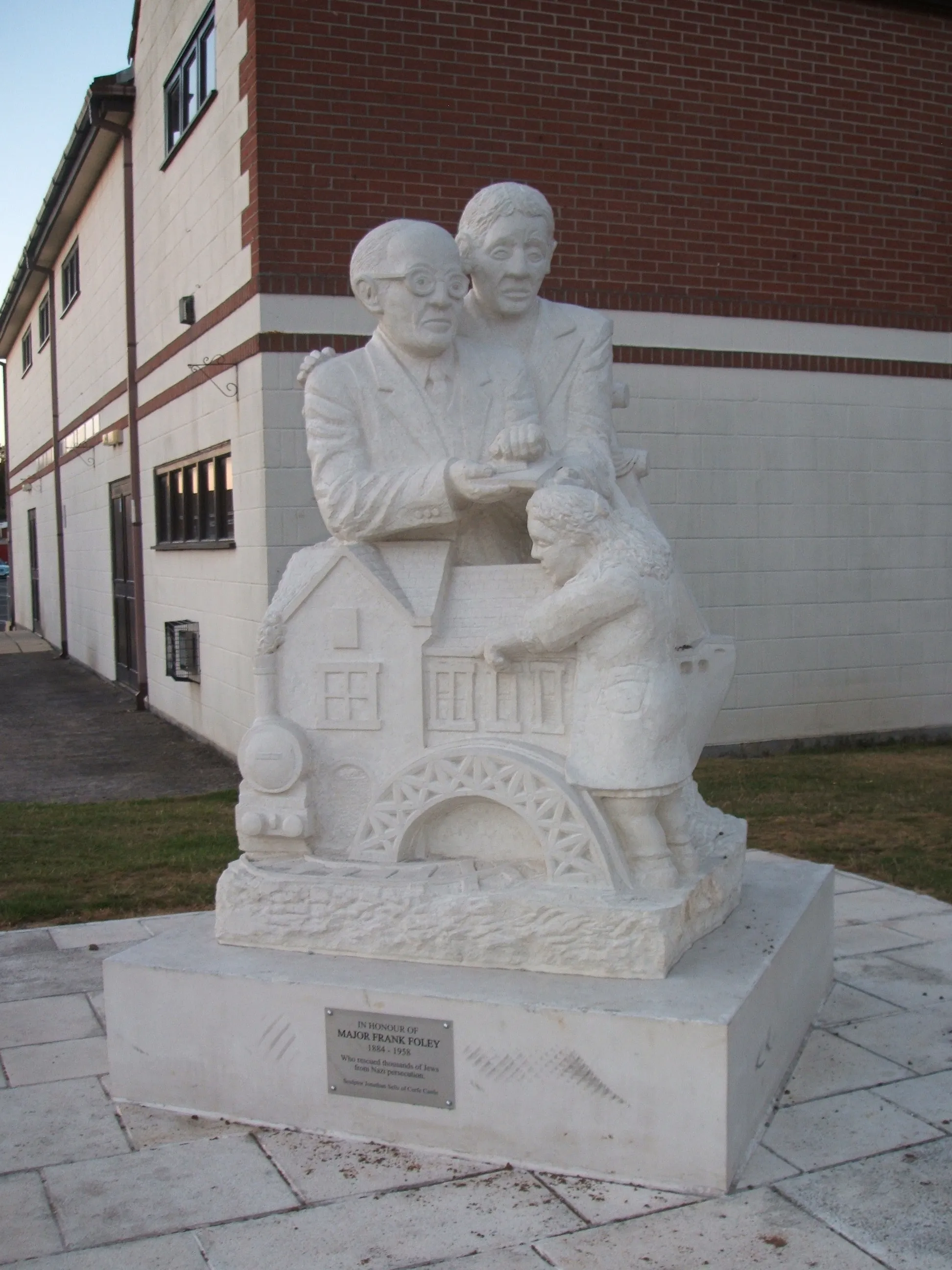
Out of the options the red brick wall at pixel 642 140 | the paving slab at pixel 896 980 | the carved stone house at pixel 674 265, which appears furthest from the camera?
the carved stone house at pixel 674 265

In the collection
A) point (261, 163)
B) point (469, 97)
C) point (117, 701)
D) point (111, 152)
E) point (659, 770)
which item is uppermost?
point (111, 152)

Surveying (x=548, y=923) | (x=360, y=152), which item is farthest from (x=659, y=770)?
(x=360, y=152)

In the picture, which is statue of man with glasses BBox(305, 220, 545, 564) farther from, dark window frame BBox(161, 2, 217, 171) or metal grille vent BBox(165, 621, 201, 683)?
metal grille vent BBox(165, 621, 201, 683)

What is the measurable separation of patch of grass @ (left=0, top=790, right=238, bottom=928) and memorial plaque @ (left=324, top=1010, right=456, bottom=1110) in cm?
271

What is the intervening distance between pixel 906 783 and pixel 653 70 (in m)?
5.37

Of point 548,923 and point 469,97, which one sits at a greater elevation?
point 469,97

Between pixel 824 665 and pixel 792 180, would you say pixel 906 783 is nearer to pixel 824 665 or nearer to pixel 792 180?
pixel 824 665

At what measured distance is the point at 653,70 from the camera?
933 cm

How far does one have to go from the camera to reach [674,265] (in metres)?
9.47

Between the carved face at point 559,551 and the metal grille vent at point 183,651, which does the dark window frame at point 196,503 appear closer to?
the metal grille vent at point 183,651

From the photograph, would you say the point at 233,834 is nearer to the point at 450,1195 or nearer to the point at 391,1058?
the point at 391,1058

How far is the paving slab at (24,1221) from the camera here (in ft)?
9.94

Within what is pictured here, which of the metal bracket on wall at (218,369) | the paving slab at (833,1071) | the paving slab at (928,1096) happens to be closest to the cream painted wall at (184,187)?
the metal bracket on wall at (218,369)

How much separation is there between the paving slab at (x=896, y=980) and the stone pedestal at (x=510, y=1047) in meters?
0.73
